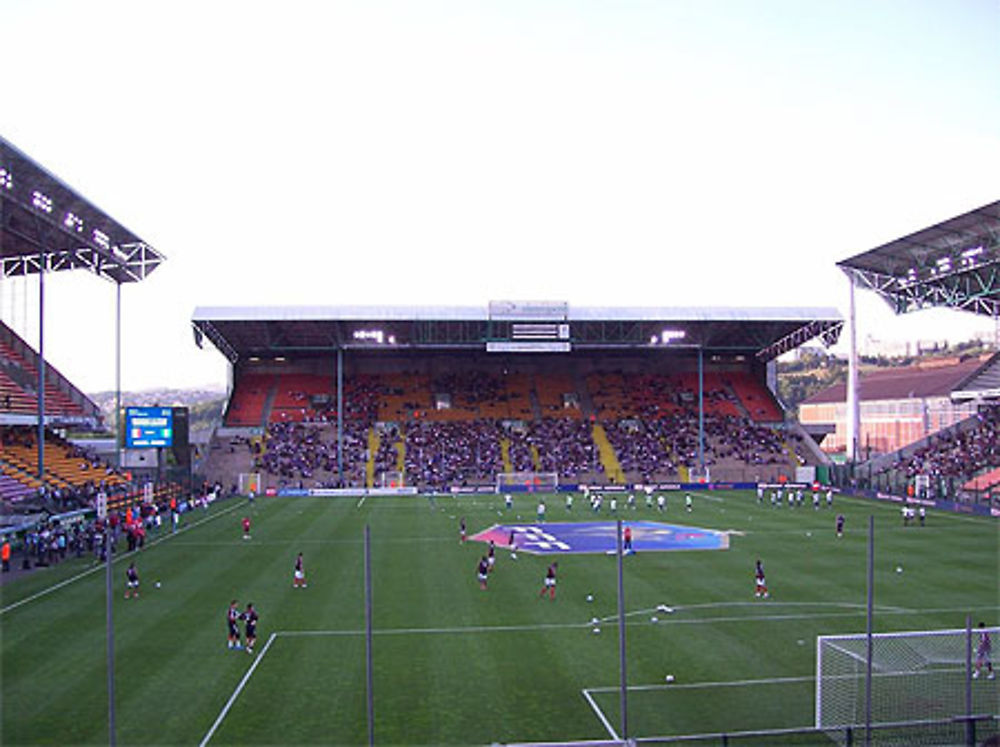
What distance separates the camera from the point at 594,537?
127 ft

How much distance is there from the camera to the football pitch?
49.3 ft

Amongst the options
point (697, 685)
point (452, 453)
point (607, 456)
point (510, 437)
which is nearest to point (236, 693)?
point (697, 685)

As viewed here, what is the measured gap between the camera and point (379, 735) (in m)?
14.2

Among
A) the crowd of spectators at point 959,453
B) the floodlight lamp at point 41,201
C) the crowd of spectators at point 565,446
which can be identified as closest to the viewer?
the floodlight lamp at point 41,201

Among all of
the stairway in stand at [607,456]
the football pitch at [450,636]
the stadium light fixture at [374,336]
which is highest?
the stadium light fixture at [374,336]

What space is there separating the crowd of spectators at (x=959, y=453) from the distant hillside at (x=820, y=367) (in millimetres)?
78321

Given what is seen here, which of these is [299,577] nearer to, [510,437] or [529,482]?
[529,482]

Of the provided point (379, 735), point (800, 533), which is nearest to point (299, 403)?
point (800, 533)

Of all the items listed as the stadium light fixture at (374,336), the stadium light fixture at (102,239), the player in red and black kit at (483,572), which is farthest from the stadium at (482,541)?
the stadium light fixture at (102,239)

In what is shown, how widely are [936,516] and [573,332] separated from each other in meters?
33.2

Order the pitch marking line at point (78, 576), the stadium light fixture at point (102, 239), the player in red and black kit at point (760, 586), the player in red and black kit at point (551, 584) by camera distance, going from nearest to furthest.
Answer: the pitch marking line at point (78, 576), the player in red and black kit at point (551, 584), the player in red and black kit at point (760, 586), the stadium light fixture at point (102, 239)

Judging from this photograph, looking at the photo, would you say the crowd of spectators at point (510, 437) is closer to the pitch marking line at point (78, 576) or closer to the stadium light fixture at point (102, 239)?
the pitch marking line at point (78, 576)

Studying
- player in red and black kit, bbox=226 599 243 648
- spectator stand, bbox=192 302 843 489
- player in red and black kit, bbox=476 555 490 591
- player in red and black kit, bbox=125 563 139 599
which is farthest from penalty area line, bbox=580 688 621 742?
spectator stand, bbox=192 302 843 489

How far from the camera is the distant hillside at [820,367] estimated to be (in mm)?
145500
